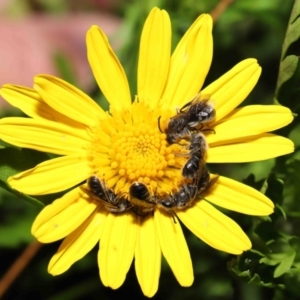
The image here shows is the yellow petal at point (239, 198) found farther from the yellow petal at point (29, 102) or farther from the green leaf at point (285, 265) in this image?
the yellow petal at point (29, 102)

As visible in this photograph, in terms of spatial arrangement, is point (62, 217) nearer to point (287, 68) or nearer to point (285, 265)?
point (285, 265)

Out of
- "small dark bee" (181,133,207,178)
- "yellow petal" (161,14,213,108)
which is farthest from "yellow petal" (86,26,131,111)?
"small dark bee" (181,133,207,178)

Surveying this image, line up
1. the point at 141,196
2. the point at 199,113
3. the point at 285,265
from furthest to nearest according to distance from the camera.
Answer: the point at 285,265, the point at 199,113, the point at 141,196

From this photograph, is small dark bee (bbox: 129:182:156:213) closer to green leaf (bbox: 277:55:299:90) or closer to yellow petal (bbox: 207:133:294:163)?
yellow petal (bbox: 207:133:294:163)

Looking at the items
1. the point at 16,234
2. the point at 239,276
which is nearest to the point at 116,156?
the point at 239,276

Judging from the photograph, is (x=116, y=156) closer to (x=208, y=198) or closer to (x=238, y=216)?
(x=208, y=198)

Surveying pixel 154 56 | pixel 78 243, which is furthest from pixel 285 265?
pixel 154 56

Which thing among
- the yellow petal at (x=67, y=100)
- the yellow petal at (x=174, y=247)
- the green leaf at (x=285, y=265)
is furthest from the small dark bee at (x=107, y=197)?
the green leaf at (x=285, y=265)
